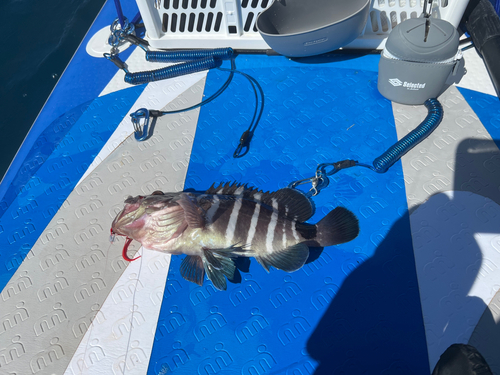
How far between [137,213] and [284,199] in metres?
1.21

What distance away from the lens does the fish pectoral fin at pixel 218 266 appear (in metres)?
2.49

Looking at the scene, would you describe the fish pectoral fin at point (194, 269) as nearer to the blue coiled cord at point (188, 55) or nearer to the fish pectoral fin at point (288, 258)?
the fish pectoral fin at point (288, 258)

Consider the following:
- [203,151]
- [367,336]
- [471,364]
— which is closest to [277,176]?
[203,151]

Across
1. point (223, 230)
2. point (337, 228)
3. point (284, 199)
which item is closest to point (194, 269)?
point (223, 230)

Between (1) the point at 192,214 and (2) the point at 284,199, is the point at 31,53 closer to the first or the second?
(1) the point at 192,214

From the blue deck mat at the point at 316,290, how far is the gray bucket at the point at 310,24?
71 centimetres

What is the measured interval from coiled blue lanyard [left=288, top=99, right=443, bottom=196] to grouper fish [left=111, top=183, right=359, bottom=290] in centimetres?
40

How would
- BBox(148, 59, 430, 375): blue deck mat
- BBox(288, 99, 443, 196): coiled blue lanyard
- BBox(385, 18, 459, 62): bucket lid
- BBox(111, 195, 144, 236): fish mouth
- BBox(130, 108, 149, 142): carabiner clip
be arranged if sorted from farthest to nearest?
1. BBox(130, 108, 149, 142): carabiner clip
2. BBox(288, 99, 443, 196): coiled blue lanyard
3. BBox(385, 18, 459, 62): bucket lid
4. BBox(111, 195, 144, 236): fish mouth
5. BBox(148, 59, 430, 375): blue deck mat

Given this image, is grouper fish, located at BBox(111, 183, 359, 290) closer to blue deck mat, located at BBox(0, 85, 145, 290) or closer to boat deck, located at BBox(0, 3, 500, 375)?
boat deck, located at BBox(0, 3, 500, 375)

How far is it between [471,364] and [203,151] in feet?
8.81

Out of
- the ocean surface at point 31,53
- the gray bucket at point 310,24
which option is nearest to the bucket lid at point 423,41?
the gray bucket at point 310,24

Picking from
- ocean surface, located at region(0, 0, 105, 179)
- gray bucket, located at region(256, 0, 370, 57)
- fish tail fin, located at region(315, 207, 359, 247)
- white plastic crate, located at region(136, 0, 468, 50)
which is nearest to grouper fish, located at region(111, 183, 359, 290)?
fish tail fin, located at region(315, 207, 359, 247)

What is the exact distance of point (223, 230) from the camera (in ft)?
8.18

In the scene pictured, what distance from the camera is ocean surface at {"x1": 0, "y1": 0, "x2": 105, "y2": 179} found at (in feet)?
15.7
